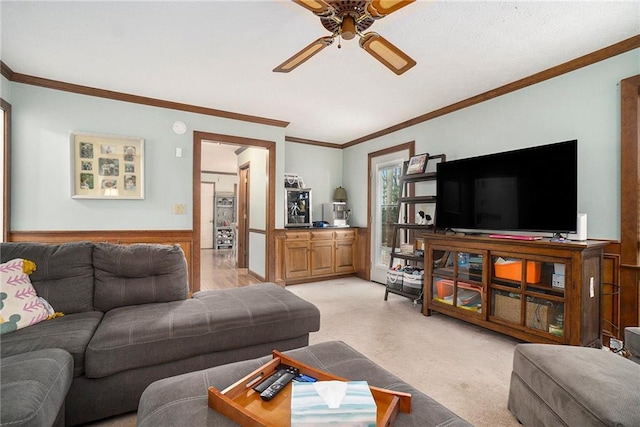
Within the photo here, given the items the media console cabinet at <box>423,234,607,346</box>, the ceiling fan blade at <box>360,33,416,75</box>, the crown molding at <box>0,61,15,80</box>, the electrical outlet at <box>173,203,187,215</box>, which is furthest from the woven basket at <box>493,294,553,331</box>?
the crown molding at <box>0,61,15,80</box>

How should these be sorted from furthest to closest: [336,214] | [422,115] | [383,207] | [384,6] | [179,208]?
[336,214] → [383,207] → [422,115] → [179,208] → [384,6]

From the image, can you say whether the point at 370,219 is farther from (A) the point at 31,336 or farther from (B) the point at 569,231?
(A) the point at 31,336

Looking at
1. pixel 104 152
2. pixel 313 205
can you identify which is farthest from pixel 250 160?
pixel 104 152

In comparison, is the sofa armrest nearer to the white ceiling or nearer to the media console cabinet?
the media console cabinet

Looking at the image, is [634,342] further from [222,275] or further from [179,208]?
[222,275]

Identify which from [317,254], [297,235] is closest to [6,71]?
[297,235]

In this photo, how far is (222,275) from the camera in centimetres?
540

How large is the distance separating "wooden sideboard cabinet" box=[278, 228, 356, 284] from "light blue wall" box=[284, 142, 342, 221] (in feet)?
2.26

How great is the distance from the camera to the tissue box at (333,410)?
86 centimetres

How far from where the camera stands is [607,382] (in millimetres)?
1227

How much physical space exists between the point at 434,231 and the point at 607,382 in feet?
7.56

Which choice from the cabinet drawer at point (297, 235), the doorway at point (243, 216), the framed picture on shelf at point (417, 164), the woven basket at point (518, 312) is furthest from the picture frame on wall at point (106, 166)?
the woven basket at point (518, 312)

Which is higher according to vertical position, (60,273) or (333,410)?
(60,273)

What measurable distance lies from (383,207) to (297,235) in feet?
4.98
